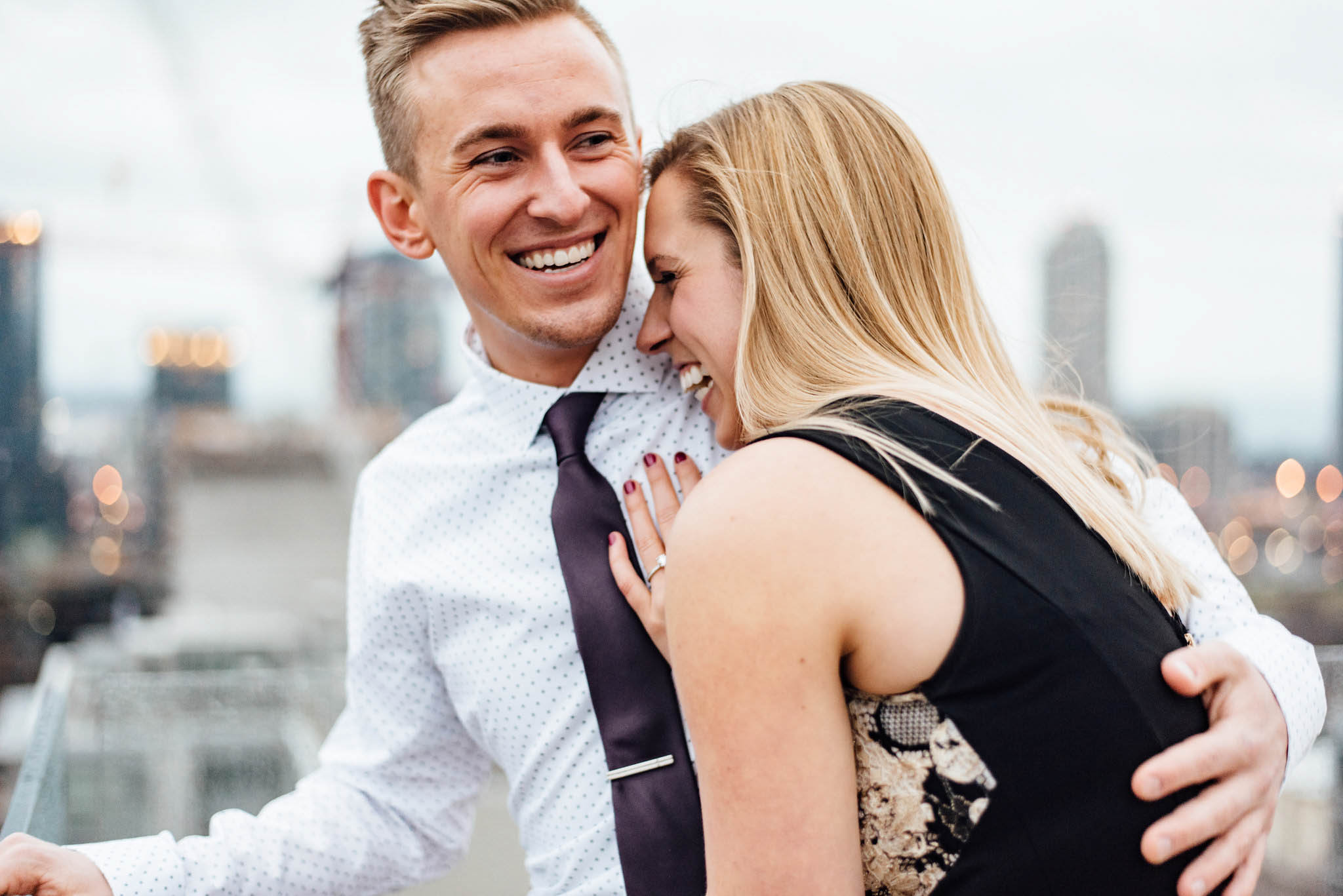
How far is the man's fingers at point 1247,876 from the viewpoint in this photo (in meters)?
1.04

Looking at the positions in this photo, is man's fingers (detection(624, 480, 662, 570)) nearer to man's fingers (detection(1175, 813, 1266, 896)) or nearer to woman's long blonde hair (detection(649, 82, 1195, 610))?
woman's long blonde hair (detection(649, 82, 1195, 610))

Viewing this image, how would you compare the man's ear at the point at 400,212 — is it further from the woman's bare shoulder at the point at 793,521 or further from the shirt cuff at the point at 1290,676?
the shirt cuff at the point at 1290,676

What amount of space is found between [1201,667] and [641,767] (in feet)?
2.44

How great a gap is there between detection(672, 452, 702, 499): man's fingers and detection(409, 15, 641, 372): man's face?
0.95 feet

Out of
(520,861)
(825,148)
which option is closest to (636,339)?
(825,148)

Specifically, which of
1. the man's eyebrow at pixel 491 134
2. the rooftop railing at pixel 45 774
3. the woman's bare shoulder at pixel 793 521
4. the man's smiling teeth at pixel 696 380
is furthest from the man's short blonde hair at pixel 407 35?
the rooftop railing at pixel 45 774

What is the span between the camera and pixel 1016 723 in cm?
93

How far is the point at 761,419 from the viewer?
1.21 meters

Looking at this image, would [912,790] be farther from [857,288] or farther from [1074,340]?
[1074,340]

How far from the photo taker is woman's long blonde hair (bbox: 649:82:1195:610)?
1.11 m

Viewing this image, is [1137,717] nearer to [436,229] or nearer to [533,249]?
[533,249]

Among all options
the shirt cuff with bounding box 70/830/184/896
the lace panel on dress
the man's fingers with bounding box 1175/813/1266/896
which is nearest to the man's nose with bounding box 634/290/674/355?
the lace panel on dress

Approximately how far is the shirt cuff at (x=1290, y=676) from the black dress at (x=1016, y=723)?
242 millimetres

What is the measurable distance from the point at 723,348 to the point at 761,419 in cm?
20
